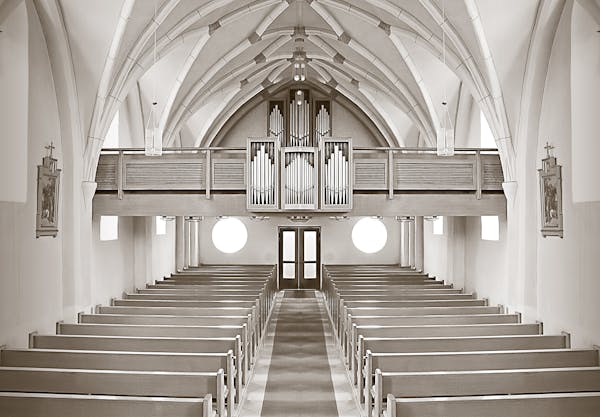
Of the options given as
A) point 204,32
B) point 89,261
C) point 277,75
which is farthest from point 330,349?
point 277,75

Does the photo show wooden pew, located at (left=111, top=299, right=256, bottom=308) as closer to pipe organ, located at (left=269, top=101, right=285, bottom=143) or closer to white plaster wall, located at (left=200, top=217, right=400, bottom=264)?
pipe organ, located at (left=269, top=101, right=285, bottom=143)

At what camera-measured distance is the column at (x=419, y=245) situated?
72.2 feet

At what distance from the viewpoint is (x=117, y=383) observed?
23.4ft

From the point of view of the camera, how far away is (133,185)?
1330 cm

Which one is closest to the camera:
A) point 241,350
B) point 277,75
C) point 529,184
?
point 241,350

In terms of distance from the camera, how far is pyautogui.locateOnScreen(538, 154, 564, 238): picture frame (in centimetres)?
1057

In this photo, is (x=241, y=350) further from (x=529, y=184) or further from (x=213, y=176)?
(x=529, y=184)

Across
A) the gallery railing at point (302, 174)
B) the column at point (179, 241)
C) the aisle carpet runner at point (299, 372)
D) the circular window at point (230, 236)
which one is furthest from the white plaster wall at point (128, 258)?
the circular window at point (230, 236)

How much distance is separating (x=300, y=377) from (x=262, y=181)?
396 cm

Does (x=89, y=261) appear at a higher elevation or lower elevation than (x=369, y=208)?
lower

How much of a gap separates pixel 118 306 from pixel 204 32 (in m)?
6.76

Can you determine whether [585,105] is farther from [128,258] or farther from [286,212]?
[128,258]

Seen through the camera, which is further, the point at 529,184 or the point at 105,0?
the point at 529,184

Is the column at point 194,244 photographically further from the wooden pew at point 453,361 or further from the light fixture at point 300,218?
the wooden pew at point 453,361
